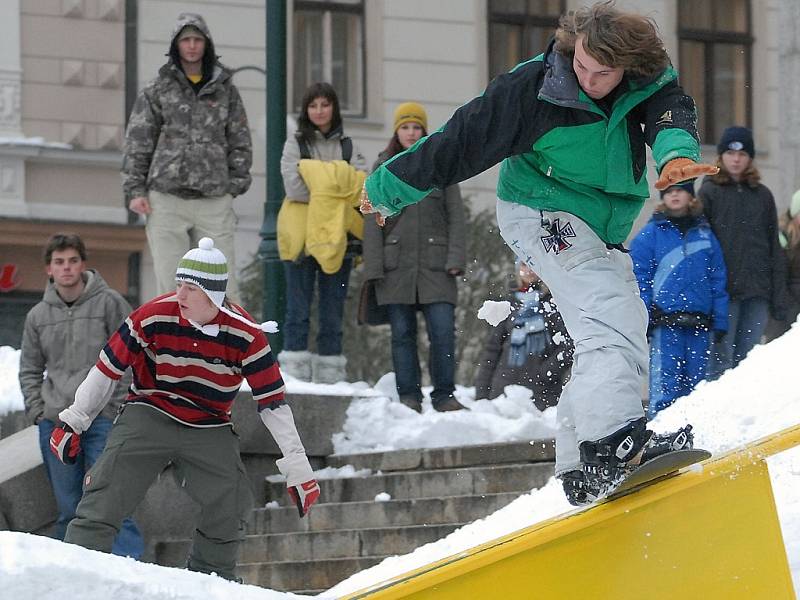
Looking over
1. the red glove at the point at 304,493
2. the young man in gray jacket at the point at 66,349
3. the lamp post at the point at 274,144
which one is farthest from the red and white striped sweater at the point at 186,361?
the lamp post at the point at 274,144

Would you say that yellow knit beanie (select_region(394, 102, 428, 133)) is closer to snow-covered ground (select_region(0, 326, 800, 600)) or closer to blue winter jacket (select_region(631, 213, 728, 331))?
blue winter jacket (select_region(631, 213, 728, 331))

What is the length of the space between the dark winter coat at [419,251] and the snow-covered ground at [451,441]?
674mm

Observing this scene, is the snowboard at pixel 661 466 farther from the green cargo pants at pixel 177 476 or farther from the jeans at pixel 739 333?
the jeans at pixel 739 333

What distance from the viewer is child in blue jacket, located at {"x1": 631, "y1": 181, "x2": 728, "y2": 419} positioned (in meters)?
9.45

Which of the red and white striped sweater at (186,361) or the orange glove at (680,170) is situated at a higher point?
the orange glove at (680,170)

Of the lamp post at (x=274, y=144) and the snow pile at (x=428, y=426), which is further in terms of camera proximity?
the lamp post at (x=274, y=144)

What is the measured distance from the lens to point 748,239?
9891 mm

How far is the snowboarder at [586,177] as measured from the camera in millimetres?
5516

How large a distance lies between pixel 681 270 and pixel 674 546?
13.7 ft

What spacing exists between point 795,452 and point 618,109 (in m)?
2.10

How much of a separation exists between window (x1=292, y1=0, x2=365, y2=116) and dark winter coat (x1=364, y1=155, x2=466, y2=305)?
9144 millimetres

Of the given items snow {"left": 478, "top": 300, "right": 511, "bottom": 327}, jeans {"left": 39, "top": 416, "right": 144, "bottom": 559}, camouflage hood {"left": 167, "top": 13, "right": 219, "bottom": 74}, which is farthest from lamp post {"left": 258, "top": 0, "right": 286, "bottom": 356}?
snow {"left": 478, "top": 300, "right": 511, "bottom": 327}

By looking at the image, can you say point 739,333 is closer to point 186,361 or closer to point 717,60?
point 186,361

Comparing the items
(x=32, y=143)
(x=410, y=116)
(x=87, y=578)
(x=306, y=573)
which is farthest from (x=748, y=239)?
(x=32, y=143)
